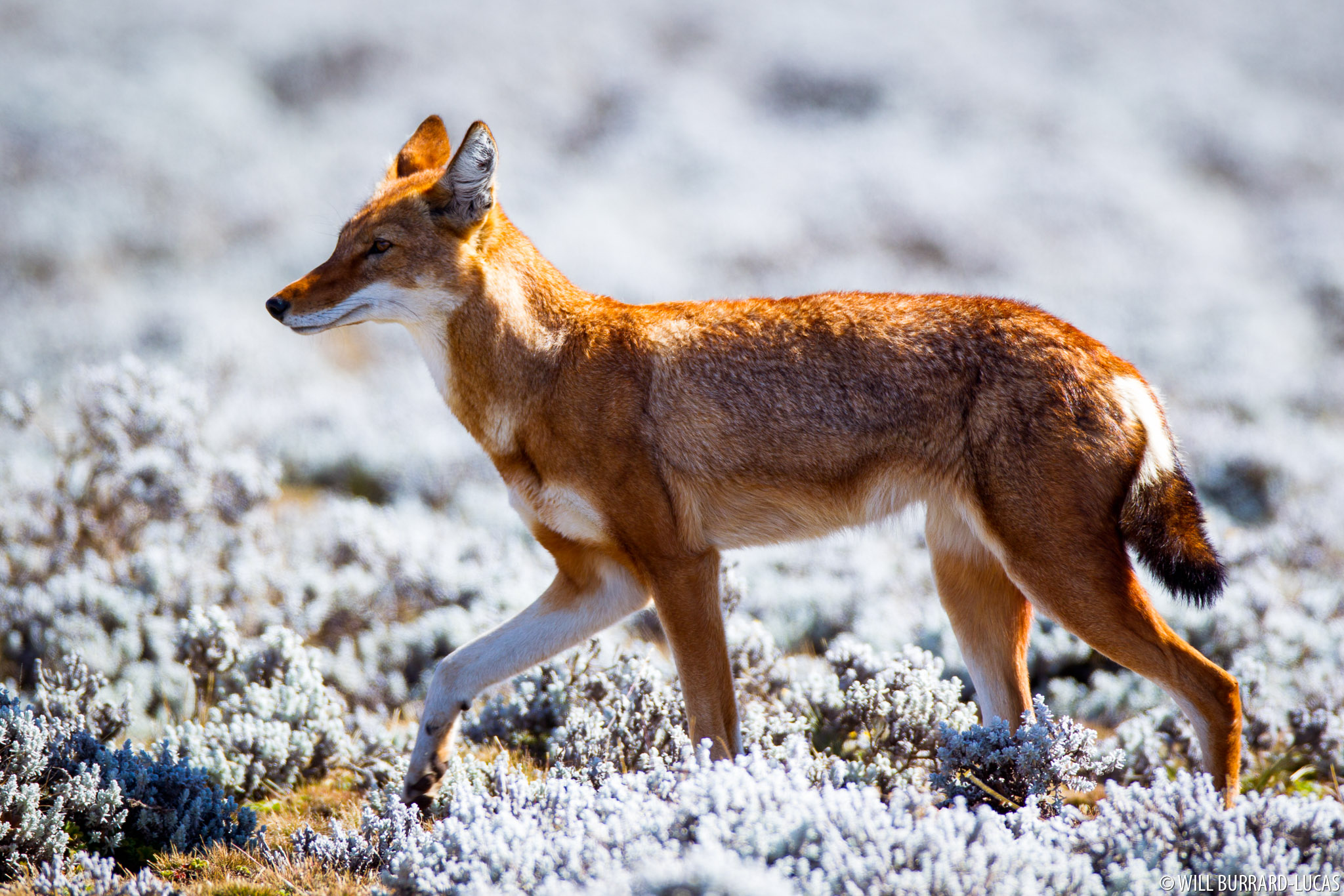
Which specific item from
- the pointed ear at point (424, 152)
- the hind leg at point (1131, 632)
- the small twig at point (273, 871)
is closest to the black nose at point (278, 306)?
the pointed ear at point (424, 152)

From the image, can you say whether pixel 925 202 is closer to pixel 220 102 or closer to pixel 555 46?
pixel 555 46

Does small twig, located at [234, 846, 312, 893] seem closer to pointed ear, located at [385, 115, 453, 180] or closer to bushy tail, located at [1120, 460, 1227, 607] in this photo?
pointed ear, located at [385, 115, 453, 180]

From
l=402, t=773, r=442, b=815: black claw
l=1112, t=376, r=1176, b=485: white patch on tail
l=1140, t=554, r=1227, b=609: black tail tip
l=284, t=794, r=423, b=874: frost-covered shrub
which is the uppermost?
l=1112, t=376, r=1176, b=485: white patch on tail

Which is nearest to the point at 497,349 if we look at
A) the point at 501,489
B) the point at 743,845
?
the point at 743,845

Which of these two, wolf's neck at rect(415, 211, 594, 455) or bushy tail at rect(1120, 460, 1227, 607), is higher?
wolf's neck at rect(415, 211, 594, 455)

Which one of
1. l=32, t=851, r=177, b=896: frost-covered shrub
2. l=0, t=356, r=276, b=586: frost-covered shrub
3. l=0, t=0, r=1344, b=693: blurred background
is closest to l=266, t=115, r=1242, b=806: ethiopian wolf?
l=32, t=851, r=177, b=896: frost-covered shrub

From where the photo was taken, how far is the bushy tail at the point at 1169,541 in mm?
3793

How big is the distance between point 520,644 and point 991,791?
195 cm

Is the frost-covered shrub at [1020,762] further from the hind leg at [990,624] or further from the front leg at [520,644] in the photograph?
the front leg at [520,644]

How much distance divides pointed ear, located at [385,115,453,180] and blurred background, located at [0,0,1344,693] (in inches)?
167

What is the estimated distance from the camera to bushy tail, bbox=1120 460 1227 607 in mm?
3793

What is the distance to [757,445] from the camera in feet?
13.6

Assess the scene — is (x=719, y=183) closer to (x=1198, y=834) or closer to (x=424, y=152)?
(x=424, y=152)

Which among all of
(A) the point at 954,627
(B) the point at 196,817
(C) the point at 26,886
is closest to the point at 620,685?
(A) the point at 954,627
